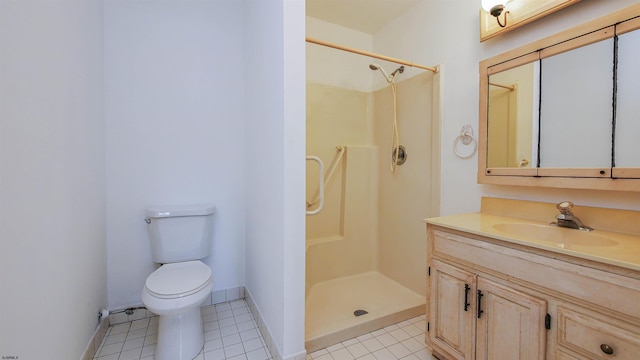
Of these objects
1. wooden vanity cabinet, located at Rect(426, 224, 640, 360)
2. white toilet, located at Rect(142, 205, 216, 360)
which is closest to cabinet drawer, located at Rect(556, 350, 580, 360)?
wooden vanity cabinet, located at Rect(426, 224, 640, 360)

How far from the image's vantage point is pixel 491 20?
Answer: 62.0 inches

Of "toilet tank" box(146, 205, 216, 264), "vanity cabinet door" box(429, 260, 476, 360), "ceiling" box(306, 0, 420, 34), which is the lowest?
"vanity cabinet door" box(429, 260, 476, 360)

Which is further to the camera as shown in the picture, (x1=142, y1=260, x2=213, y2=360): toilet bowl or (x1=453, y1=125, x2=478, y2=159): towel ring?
(x1=453, y1=125, x2=478, y2=159): towel ring

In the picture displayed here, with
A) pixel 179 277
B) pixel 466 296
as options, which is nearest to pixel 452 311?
pixel 466 296

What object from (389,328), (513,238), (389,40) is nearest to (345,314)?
(389,328)

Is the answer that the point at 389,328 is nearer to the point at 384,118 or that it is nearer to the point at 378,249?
the point at 378,249

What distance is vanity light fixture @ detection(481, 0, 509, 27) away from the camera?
146 cm

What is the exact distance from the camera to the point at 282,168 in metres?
1.33

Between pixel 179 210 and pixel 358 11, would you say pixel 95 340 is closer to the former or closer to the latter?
pixel 179 210

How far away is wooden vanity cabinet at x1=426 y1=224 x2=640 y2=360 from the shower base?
409 mm

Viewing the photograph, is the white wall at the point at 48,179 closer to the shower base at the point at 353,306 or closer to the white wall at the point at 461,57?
the shower base at the point at 353,306

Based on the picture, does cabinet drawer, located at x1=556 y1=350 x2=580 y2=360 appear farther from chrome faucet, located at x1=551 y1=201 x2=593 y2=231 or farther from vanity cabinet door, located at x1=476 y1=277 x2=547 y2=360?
chrome faucet, located at x1=551 y1=201 x2=593 y2=231

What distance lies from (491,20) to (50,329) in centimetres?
266

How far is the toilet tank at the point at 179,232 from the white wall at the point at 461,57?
179cm
